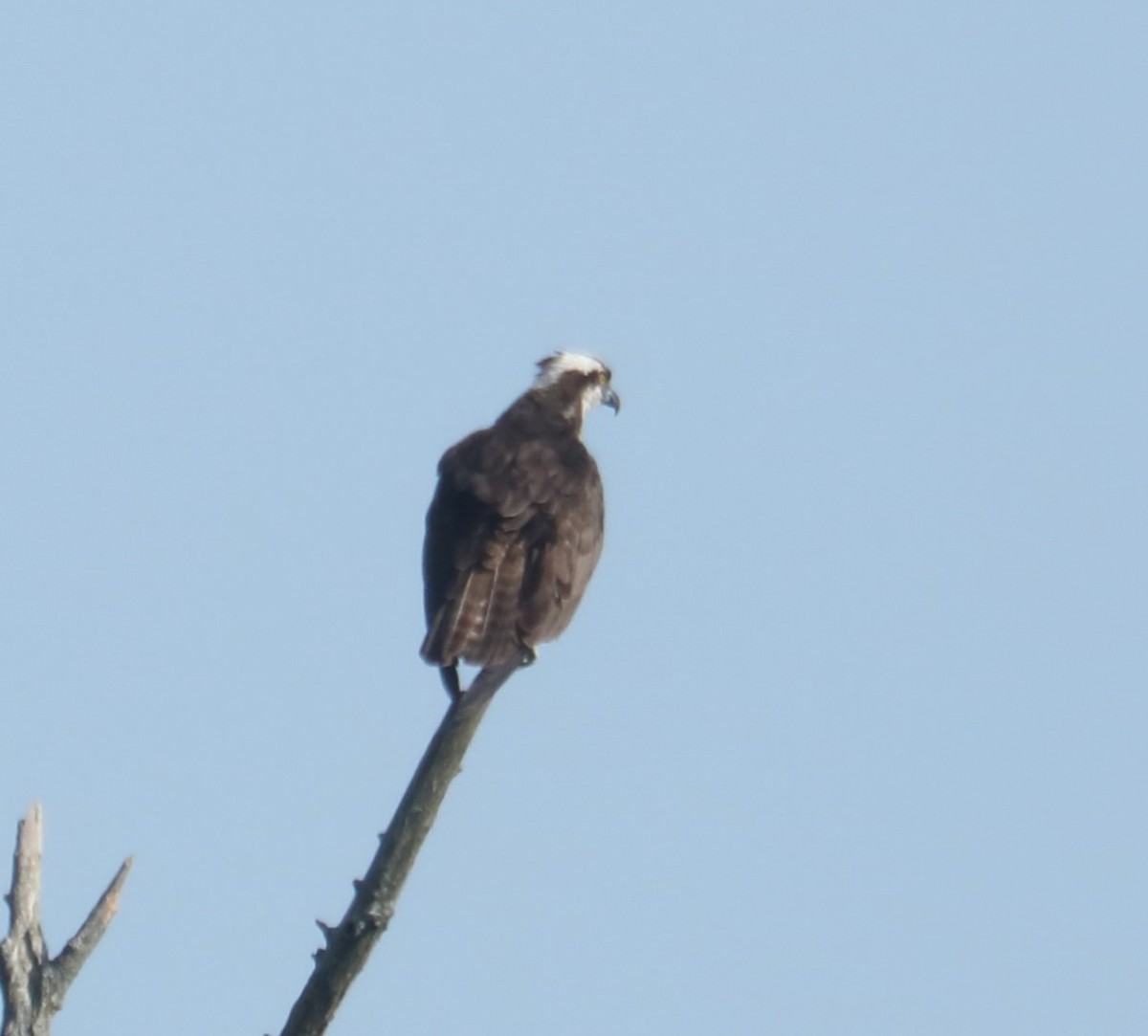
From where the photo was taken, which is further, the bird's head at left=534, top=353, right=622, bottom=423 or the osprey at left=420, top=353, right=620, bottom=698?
the bird's head at left=534, top=353, right=622, bottom=423

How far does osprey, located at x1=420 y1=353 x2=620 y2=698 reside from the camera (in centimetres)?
929

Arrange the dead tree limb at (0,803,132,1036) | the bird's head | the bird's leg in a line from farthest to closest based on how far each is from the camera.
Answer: the bird's head
the bird's leg
the dead tree limb at (0,803,132,1036)

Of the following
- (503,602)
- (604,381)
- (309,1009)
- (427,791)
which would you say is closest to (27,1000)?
(309,1009)

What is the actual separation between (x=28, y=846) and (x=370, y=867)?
117cm

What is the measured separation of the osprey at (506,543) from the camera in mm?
9289

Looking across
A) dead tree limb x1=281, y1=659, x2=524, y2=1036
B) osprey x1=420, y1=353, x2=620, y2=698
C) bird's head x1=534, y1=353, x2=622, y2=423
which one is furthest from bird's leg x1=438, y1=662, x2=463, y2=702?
bird's head x1=534, y1=353, x2=622, y2=423

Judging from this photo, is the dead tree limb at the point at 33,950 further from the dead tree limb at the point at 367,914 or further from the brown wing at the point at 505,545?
the brown wing at the point at 505,545

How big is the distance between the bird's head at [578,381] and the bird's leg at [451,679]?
3.39m

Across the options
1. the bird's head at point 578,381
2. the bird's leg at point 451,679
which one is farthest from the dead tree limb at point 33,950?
the bird's head at point 578,381

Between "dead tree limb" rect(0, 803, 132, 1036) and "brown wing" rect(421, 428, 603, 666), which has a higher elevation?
"brown wing" rect(421, 428, 603, 666)

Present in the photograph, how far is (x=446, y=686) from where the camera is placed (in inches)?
350

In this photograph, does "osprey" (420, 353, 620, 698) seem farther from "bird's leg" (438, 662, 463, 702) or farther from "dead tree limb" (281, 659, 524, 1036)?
"dead tree limb" (281, 659, 524, 1036)

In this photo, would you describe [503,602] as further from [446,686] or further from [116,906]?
[116,906]

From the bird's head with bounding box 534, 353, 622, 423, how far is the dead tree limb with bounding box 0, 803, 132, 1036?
5.31 meters
